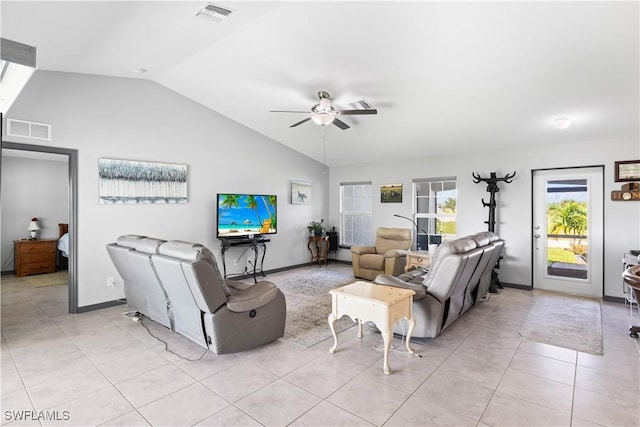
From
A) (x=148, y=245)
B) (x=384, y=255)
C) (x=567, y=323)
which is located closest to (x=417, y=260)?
(x=384, y=255)

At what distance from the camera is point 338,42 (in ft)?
11.0

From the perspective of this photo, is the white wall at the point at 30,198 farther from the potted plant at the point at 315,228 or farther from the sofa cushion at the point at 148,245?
the potted plant at the point at 315,228

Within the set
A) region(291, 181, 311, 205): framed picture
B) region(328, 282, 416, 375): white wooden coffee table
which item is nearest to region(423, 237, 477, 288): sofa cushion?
region(328, 282, 416, 375): white wooden coffee table

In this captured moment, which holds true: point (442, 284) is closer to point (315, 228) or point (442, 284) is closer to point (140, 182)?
point (140, 182)

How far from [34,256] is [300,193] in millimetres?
5391

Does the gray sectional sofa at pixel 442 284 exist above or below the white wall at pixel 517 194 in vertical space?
below

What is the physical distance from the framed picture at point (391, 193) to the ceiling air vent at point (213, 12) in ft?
15.7

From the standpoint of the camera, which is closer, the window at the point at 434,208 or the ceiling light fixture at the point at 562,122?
the ceiling light fixture at the point at 562,122

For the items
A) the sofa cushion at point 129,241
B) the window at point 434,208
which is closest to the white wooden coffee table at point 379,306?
the sofa cushion at point 129,241

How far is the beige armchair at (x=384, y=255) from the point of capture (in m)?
5.77

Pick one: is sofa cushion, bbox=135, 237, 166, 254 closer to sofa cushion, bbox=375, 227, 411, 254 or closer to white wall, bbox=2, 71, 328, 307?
white wall, bbox=2, 71, 328, 307

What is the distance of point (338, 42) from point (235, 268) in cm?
431

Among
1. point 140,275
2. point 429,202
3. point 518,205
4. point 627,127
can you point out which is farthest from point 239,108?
point 627,127

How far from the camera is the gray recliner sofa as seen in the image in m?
2.75
